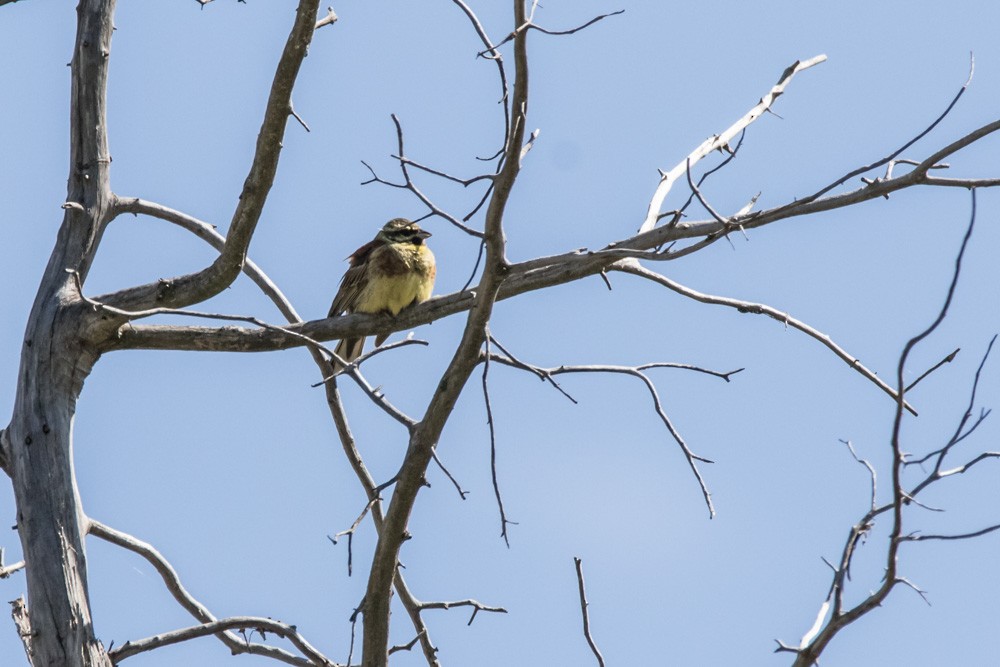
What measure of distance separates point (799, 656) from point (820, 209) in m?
1.91

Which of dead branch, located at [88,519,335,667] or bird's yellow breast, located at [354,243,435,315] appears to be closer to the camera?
dead branch, located at [88,519,335,667]

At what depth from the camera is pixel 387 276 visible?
732 centimetres

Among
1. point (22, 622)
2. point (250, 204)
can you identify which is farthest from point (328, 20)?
point (22, 622)

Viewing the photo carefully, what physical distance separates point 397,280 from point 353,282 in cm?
55

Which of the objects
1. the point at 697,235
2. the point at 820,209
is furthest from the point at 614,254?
the point at 820,209

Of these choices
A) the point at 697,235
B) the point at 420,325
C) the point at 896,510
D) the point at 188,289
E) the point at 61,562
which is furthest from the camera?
the point at 420,325

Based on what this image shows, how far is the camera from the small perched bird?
7244 mm

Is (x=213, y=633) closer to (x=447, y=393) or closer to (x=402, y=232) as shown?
(x=447, y=393)

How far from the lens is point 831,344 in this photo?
17.3ft

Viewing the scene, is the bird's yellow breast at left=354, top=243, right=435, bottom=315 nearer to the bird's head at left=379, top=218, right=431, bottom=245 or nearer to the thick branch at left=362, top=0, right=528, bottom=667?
the bird's head at left=379, top=218, right=431, bottom=245

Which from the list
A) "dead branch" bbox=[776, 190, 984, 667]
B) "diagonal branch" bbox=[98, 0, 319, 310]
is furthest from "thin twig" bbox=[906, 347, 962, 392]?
"diagonal branch" bbox=[98, 0, 319, 310]

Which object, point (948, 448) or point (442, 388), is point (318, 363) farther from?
point (948, 448)

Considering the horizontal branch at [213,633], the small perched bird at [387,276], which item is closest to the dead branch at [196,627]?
the horizontal branch at [213,633]

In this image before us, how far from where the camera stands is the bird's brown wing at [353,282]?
25.1 feet
